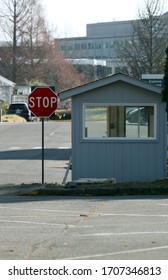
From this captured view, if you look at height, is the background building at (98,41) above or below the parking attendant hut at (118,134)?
above

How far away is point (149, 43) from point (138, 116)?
24118mm

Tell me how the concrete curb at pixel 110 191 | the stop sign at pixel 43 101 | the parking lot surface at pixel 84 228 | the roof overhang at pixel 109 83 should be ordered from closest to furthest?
the parking lot surface at pixel 84 228, the concrete curb at pixel 110 191, the stop sign at pixel 43 101, the roof overhang at pixel 109 83

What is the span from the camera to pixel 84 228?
40.8ft

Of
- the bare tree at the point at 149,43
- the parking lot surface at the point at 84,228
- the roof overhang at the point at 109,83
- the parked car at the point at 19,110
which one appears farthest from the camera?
the parked car at the point at 19,110

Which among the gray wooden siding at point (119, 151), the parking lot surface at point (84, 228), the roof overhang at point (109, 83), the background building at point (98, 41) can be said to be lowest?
the parking lot surface at point (84, 228)

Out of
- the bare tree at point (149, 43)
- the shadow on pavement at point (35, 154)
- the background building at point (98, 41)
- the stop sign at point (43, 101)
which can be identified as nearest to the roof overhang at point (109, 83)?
the stop sign at point (43, 101)

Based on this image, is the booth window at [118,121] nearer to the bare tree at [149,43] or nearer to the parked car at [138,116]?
the parked car at [138,116]

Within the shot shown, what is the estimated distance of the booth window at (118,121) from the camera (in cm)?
2084

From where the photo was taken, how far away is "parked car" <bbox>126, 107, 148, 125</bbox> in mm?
20844

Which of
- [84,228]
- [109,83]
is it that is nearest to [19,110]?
[109,83]

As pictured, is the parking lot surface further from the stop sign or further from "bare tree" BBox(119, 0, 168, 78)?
"bare tree" BBox(119, 0, 168, 78)

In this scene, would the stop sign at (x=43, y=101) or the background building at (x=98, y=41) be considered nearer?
the stop sign at (x=43, y=101)

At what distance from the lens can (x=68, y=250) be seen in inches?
404

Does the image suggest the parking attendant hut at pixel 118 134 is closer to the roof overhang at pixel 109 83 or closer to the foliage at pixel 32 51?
the roof overhang at pixel 109 83
